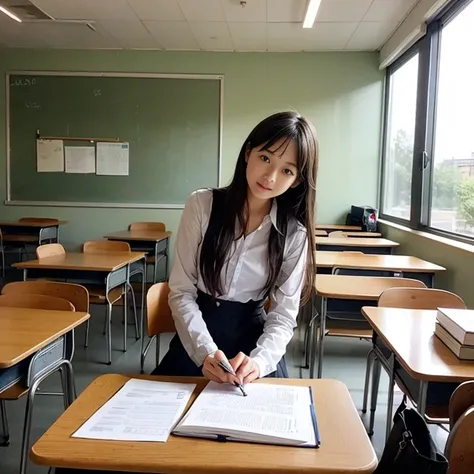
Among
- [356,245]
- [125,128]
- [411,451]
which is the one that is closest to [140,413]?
[411,451]

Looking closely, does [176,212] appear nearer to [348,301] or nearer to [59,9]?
[59,9]

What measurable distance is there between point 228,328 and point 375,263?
2.02m

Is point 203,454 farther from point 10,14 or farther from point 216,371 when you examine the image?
point 10,14

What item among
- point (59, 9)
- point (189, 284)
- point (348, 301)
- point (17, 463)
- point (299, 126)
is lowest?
point (17, 463)

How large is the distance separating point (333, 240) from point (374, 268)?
1191 mm

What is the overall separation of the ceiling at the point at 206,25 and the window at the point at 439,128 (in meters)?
0.53

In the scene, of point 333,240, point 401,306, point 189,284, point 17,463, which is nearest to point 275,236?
point 189,284

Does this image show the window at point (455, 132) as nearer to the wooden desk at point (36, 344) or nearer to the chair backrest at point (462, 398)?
the chair backrest at point (462, 398)

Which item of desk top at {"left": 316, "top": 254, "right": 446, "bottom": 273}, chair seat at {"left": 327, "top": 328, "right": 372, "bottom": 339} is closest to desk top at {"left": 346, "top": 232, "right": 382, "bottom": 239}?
desk top at {"left": 316, "top": 254, "right": 446, "bottom": 273}

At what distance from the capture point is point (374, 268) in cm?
311

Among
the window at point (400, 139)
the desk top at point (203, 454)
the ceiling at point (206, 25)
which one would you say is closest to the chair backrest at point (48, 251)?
the ceiling at point (206, 25)

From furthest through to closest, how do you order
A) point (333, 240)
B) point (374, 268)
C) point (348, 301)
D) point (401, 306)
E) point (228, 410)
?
point (333, 240)
point (374, 268)
point (348, 301)
point (401, 306)
point (228, 410)

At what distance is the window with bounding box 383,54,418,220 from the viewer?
4664mm

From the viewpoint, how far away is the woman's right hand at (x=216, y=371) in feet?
3.67
